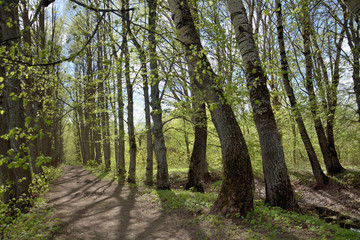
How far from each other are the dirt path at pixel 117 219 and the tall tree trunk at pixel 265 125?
220cm

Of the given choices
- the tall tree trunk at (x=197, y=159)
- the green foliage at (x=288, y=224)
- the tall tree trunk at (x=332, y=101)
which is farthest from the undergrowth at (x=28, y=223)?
the tall tree trunk at (x=332, y=101)

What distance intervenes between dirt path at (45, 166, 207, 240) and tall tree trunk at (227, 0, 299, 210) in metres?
2.20

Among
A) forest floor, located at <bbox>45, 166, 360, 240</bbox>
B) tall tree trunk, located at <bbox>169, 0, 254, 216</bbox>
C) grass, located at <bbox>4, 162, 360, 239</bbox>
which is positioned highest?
tall tree trunk, located at <bbox>169, 0, 254, 216</bbox>

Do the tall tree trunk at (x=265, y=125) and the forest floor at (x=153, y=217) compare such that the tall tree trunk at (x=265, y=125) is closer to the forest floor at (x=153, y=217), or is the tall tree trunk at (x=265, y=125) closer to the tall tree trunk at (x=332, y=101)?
the forest floor at (x=153, y=217)

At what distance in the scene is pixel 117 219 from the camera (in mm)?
6363

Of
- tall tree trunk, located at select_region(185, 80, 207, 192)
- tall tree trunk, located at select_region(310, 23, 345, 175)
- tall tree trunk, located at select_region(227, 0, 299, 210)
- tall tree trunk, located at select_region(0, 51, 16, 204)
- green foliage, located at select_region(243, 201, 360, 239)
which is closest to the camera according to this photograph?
green foliage, located at select_region(243, 201, 360, 239)

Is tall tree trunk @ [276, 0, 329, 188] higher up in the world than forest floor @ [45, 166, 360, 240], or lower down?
higher up

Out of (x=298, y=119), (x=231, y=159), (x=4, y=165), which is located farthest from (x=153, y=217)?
(x=298, y=119)

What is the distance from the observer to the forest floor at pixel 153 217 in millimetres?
4594

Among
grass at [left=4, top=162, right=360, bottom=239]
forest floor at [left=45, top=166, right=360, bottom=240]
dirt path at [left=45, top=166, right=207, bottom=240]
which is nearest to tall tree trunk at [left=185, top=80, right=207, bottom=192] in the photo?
forest floor at [left=45, top=166, right=360, bottom=240]

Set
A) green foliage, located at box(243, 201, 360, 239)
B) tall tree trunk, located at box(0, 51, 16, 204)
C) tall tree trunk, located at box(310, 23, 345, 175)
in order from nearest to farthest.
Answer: green foliage, located at box(243, 201, 360, 239) → tall tree trunk, located at box(0, 51, 16, 204) → tall tree trunk, located at box(310, 23, 345, 175)

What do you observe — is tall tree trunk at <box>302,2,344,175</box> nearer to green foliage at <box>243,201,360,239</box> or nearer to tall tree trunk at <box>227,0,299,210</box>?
tall tree trunk at <box>227,0,299,210</box>

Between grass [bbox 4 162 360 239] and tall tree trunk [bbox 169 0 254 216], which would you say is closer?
grass [bbox 4 162 360 239]

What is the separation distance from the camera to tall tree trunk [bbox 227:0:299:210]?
17.9 feet
